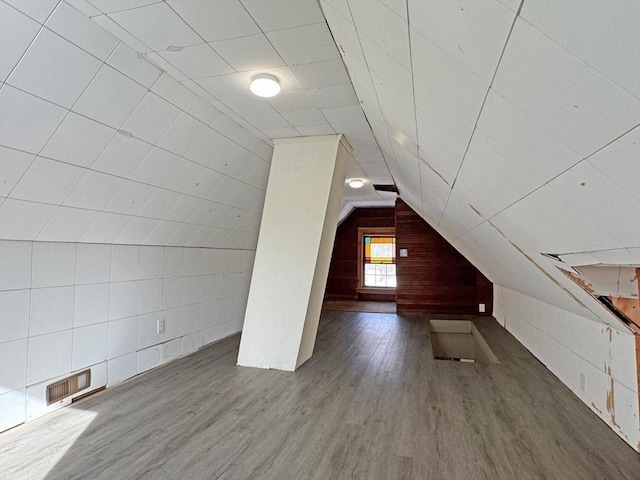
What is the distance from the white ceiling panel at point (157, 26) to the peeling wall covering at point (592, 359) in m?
3.26

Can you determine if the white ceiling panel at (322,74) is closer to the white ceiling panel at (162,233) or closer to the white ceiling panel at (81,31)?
the white ceiling panel at (81,31)

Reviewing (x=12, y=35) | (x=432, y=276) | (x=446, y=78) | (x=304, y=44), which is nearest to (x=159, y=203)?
(x=12, y=35)

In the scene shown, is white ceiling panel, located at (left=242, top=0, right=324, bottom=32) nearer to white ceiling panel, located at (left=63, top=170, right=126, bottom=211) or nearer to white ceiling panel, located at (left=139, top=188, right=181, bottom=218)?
white ceiling panel, located at (left=63, top=170, right=126, bottom=211)

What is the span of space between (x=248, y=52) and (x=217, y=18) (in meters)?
0.36

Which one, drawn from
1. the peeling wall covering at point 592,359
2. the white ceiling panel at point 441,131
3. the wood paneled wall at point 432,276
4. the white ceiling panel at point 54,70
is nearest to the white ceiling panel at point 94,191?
the white ceiling panel at point 54,70

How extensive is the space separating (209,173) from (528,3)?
330 cm

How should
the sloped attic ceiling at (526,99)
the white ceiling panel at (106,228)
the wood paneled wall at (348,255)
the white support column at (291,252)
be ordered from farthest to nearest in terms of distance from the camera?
the wood paneled wall at (348,255)
the white support column at (291,252)
the white ceiling panel at (106,228)
the sloped attic ceiling at (526,99)

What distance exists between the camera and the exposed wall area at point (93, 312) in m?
2.55

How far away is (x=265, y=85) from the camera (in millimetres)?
2678

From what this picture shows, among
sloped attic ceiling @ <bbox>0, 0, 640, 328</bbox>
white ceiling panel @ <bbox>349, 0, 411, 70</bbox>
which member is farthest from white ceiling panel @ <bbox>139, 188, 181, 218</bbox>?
white ceiling panel @ <bbox>349, 0, 411, 70</bbox>

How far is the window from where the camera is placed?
9.33m

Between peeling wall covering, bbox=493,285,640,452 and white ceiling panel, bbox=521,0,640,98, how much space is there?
222 cm

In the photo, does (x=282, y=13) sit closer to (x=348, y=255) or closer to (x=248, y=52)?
(x=248, y=52)

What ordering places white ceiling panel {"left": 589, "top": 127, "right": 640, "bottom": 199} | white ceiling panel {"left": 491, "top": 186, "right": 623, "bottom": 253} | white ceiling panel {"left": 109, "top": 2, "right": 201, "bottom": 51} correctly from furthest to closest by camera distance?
white ceiling panel {"left": 109, "top": 2, "right": 201, "bottom": 51} → white ceiling panel {"left": 491, "top": 186, "right": 623, "bottom": 253} → white ceiling panel {"left": 589, "top": 127, "right": 640, "bottom": 199}
